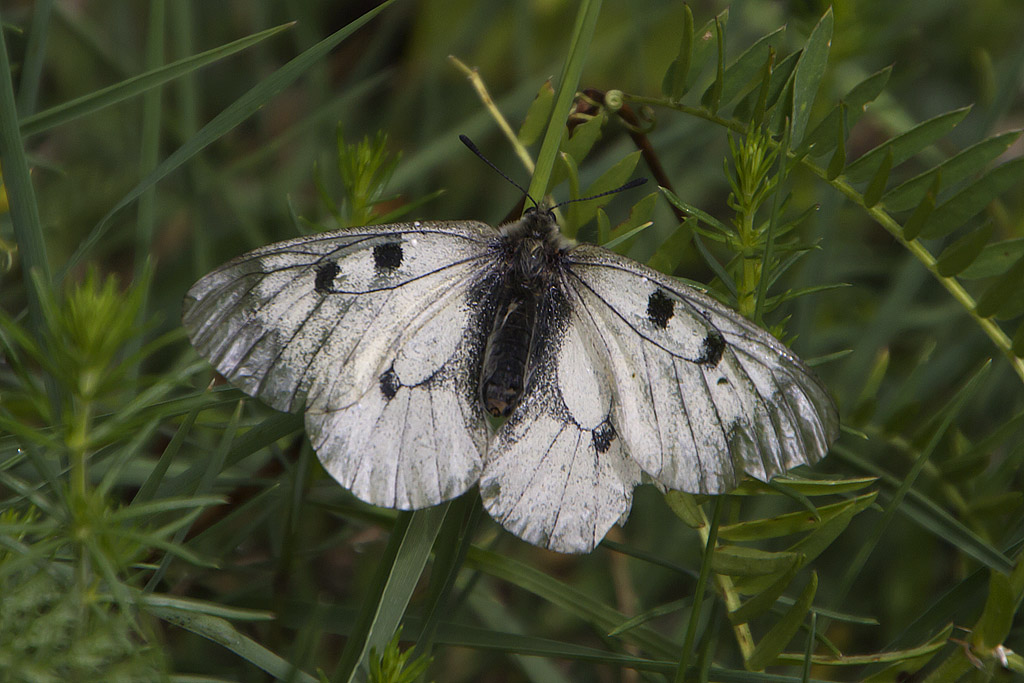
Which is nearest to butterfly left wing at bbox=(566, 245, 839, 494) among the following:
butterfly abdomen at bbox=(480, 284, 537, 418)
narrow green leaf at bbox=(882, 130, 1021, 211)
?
butterfly abdomen at bbox=(480, 284, 537, 418)

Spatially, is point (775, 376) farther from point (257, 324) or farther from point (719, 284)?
point (257, 324)

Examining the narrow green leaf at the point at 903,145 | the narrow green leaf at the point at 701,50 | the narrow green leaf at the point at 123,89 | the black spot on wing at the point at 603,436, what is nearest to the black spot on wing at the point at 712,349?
the black spot on wing at the point at 603,436

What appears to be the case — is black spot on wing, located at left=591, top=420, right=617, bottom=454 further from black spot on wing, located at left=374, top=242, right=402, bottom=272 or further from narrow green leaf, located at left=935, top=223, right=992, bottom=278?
narrow green leaf, located at left=935, top=223, right=992, bottom=278

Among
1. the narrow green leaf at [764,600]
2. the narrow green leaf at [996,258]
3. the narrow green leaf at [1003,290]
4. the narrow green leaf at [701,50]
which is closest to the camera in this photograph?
the narrow green leaf at [764,600]

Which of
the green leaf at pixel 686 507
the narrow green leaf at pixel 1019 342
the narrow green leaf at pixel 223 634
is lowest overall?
the narrow green leaf at pixel 223 634

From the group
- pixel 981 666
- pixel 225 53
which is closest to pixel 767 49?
pixel 225 53

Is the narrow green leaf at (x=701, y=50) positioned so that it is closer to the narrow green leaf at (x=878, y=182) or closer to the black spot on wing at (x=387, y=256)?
the narrow green leaf at (x=878, y=182)

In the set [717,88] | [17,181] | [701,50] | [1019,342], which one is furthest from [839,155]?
[17,181]
